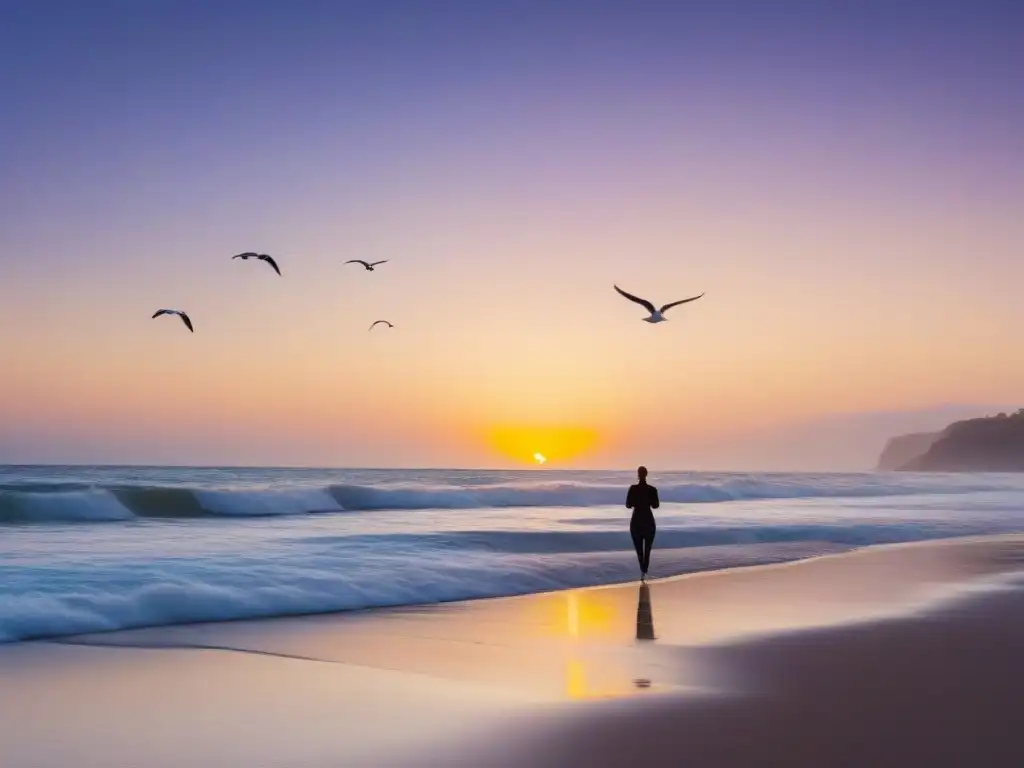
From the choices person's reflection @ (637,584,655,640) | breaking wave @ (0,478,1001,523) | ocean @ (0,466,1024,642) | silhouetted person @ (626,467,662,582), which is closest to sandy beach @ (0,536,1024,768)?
person's reflection @ (637,584,655,640)

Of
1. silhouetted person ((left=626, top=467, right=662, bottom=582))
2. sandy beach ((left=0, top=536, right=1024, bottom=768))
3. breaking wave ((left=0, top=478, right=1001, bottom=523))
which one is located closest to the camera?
sandy beach ((left=0, top=536, right=1024, bottom=768))

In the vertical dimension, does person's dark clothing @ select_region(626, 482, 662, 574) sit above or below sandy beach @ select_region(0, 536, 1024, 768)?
above

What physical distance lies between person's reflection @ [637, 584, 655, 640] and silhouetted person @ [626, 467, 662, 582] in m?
1.47

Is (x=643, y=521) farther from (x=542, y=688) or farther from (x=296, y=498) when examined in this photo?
(x=296, y=498)

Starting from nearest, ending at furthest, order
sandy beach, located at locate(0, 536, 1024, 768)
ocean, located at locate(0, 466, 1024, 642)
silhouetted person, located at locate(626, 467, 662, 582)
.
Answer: sandy beach, located at locate(0, 536, 1024, 768)
ocean, located at locate(0, 466, 1024, 642)
silhouetted person, located at locate(626, 467, 662, 582)

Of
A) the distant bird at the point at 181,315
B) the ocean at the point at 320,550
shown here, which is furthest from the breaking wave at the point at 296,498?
the distant bird at the point at 181,315

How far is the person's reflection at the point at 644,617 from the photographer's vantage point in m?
10.1

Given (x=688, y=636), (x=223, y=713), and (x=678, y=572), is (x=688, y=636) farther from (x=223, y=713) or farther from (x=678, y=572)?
(x=678, y=572)

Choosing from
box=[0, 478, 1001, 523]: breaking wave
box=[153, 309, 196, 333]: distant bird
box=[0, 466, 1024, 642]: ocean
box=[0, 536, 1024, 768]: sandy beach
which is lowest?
box=[0, 536, 1024, 768]: sandy beach

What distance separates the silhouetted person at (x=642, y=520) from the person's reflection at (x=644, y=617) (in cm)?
147

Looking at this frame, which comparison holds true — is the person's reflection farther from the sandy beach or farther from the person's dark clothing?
the person's dark clothing

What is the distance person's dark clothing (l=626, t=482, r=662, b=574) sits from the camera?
1539 centimetres

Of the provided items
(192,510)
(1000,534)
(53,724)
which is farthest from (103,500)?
(53,724)

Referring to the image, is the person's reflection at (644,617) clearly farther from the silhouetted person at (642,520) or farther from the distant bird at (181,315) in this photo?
the distant bird at (181,315)
